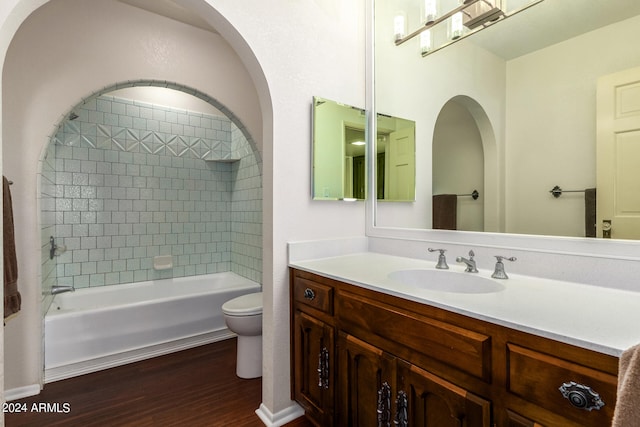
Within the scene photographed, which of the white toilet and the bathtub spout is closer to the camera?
the white toilet

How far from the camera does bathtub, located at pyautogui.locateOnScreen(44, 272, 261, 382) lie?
6.87ft

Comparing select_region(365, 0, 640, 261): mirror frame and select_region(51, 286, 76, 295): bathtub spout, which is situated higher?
select_region(365, 0, 640, 261): mirror frame

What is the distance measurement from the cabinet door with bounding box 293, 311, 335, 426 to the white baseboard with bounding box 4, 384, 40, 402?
1640 millimetres

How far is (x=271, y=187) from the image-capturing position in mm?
1616

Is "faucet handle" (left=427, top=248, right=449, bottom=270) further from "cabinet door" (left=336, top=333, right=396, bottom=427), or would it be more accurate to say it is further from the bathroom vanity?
"cabinet door" (left=336, top=333, right=396, bottom=427)

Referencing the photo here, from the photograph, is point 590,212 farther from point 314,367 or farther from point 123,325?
point 123,325

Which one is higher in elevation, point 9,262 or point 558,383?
point 9,262

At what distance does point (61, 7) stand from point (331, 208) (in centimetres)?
209

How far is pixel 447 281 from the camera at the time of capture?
1436mm

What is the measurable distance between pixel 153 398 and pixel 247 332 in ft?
2.12

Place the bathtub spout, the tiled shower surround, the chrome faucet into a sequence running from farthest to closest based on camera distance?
the tiled shower surround
the bathtub spout
the chrome faucet

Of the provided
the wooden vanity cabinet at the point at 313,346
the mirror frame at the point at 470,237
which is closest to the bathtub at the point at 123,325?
the wooden vanity cabinet at the point at 313,346

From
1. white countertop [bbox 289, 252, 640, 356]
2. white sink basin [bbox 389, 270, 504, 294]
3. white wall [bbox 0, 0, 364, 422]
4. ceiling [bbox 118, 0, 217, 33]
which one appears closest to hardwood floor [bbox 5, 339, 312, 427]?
white wall [bbox 0, 0, 364, 422]

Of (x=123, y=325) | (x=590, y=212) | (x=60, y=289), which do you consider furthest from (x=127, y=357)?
(x=590, y=212)
